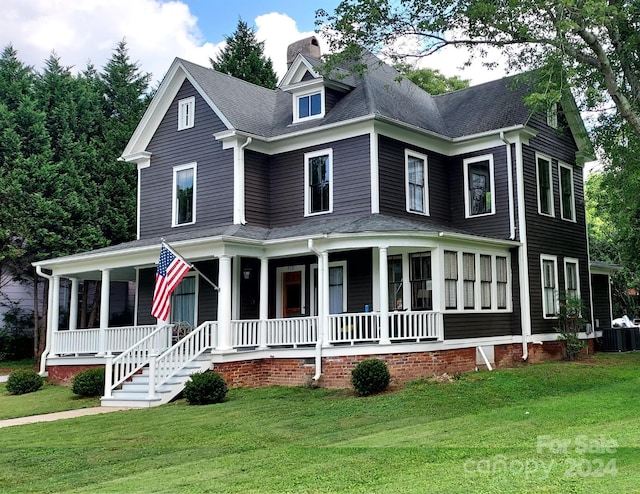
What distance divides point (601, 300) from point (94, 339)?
1737cm

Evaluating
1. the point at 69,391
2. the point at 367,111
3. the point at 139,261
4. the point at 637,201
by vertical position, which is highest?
the point at 367,111

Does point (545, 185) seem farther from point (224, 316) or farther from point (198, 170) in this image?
point (224, 316)

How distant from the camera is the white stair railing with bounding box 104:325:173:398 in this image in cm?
1539

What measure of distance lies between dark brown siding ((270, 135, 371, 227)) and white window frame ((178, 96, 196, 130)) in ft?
9.04

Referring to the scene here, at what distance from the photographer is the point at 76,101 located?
2758 cm

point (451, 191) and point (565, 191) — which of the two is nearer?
point (451, 191)

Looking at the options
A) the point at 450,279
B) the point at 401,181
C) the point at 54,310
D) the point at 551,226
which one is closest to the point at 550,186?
the point at 551,226

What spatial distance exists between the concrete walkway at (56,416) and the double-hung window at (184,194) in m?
6.93

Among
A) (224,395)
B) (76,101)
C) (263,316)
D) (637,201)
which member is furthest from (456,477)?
(76,101)

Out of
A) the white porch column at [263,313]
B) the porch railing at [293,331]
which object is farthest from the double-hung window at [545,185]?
the white porch column at [263,313]

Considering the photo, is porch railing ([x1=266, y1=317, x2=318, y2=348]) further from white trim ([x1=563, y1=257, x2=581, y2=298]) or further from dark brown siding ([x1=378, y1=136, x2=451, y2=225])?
white trim ([x1=563, y1=257, x2=581, y2=298])

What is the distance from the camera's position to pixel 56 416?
13.8m

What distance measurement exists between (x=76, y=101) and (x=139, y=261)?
38.7 feet

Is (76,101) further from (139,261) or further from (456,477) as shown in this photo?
(456,477)
